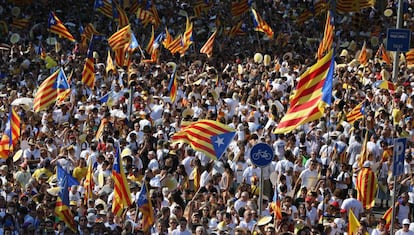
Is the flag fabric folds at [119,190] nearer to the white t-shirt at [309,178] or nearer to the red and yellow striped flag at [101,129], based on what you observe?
the white t-shirt at [309,178]

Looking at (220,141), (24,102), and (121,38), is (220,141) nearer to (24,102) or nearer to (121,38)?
(24,102)


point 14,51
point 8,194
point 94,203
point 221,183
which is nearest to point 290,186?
point 221,183

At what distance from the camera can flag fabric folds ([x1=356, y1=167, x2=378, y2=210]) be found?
21641 mm

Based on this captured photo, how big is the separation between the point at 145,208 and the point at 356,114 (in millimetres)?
7678

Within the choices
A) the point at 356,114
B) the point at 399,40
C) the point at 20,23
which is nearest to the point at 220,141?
the point at 356,114

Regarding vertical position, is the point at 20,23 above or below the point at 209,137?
above

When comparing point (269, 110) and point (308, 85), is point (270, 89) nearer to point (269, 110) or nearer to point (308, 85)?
point (269, 110)

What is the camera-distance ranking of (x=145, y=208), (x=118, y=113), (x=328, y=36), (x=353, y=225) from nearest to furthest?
(x=353, y=225) → (x=145, y=208) → (x=118, y=113) → (x=328, y=36)

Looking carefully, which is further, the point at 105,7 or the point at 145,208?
the point at 105,7

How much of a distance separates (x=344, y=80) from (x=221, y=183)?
7836 mm

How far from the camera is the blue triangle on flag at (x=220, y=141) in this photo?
20.6m

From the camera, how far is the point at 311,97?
1856cm

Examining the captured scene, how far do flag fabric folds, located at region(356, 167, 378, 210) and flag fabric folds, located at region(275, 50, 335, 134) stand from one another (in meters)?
3.60

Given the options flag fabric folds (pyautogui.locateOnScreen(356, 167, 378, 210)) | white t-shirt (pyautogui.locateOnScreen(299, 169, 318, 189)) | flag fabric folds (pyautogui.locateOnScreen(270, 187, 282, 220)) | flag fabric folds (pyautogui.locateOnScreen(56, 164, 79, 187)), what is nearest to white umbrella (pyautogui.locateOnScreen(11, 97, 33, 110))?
flag fabric folds (pyautogui.locateOnScreen(56, 164, 79, 187))
